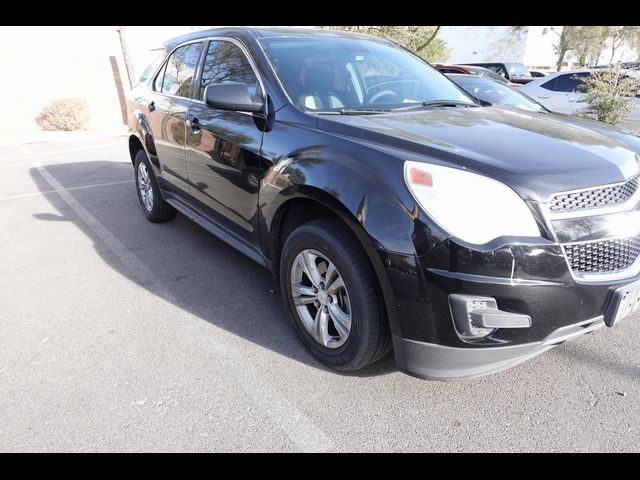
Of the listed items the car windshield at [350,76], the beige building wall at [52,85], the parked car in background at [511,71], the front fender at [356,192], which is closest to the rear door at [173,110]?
the car windshield at [350,76]

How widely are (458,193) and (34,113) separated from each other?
16.9 metres

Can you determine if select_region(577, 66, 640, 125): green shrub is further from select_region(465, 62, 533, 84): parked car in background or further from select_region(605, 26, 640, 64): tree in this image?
select_region(605, 26, 640, 64): tree

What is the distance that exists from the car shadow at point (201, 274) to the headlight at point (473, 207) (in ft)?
3.48

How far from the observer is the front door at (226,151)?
278 cm

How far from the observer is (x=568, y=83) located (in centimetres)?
955

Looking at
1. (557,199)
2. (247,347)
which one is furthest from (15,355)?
(557,199)

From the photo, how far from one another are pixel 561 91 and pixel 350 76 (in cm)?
847

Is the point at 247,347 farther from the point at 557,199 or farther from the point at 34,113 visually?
the point at 34,113

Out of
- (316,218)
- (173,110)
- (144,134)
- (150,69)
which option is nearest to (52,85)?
(150,69)

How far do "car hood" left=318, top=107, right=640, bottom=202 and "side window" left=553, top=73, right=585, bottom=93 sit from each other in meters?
8.03

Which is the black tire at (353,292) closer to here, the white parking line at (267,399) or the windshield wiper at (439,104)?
the white parking line at (267,399)

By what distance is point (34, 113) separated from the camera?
587 inches

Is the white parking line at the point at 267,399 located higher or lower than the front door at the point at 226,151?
lower

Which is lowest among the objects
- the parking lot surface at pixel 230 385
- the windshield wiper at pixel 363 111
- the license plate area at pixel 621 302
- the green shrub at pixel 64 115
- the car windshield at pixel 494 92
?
the green shrub at pixel 64 115
